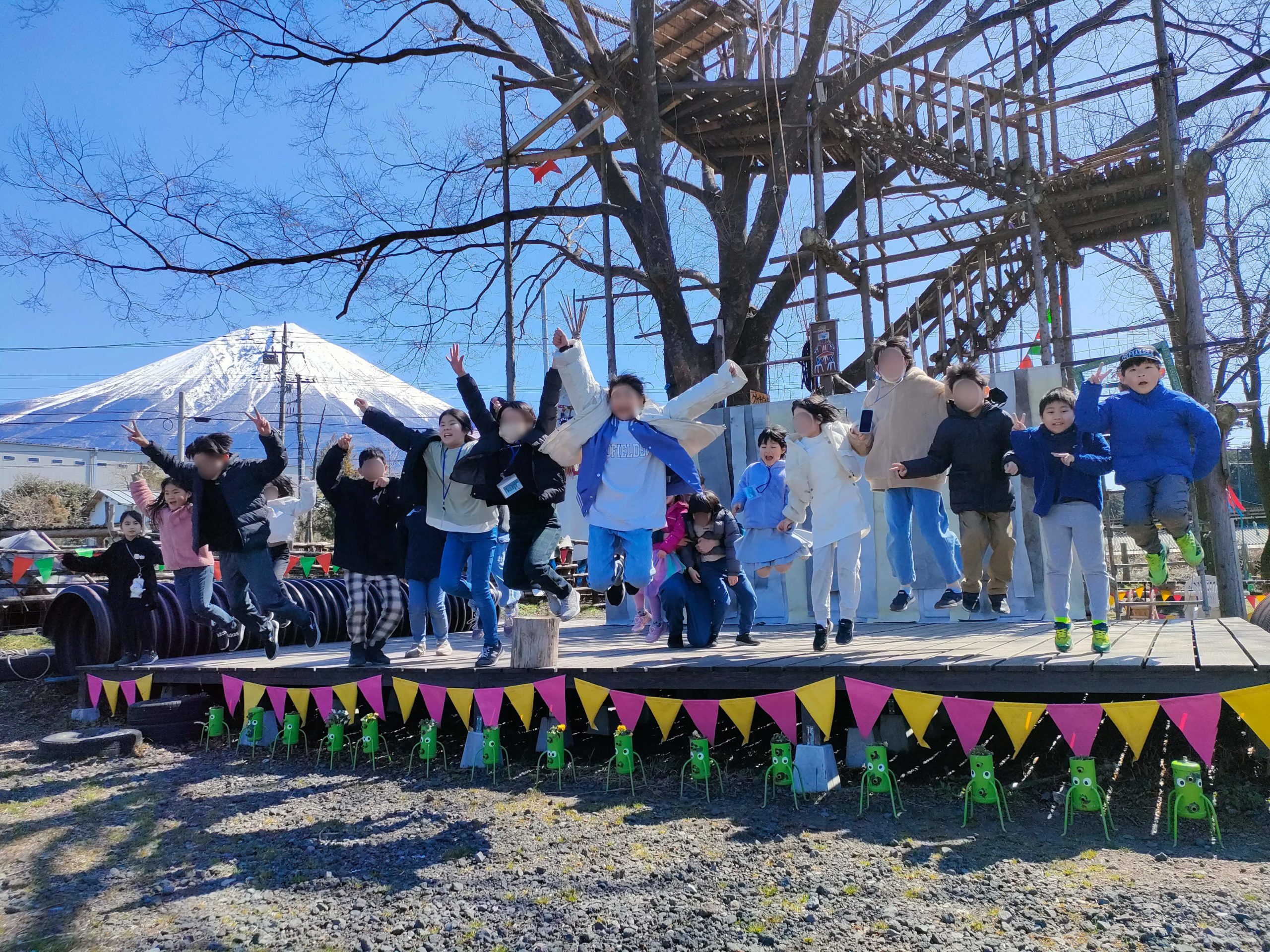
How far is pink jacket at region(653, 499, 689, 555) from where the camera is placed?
23.4ft

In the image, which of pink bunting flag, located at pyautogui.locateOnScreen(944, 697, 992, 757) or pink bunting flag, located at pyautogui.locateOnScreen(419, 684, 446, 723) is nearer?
pink bunting flag, located at pyautogui.locateOnScreen(944, 697, 992, 757)

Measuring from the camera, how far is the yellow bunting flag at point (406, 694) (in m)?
6.43

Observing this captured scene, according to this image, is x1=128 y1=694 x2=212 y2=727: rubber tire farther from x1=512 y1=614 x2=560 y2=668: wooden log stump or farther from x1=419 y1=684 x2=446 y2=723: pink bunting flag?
x1=512 y1=614 x2=560 y2=668: wooden log stump

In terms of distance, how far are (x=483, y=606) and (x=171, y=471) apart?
2.73 meters

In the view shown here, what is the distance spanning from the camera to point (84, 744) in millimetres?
7086

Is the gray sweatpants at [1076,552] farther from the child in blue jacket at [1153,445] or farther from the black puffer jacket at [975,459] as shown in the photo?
the black puffer jacket at [975,459]

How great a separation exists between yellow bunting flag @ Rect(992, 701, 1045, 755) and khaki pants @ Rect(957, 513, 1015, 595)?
66.2 inches

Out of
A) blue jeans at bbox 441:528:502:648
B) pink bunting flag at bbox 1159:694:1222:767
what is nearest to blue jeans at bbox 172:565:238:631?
blue jeans at bbox 441:528:502:648

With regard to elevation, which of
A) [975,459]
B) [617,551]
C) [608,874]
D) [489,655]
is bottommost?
[608,874]

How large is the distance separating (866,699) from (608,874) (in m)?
1.81

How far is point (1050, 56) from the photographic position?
14.2 meters

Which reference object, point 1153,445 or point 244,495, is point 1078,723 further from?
point 244,495

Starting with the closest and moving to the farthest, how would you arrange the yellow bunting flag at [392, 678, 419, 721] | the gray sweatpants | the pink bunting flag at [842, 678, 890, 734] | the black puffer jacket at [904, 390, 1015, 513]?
the pink bunting flag at [842, 678, 890, 734] → the gray sweatpants → the black puffer jacket at [904, 390, 1015, 513] → the yellow bunting flag at [392, 678, 419, 721]

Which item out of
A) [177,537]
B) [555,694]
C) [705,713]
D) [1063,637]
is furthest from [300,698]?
[1063,637]
